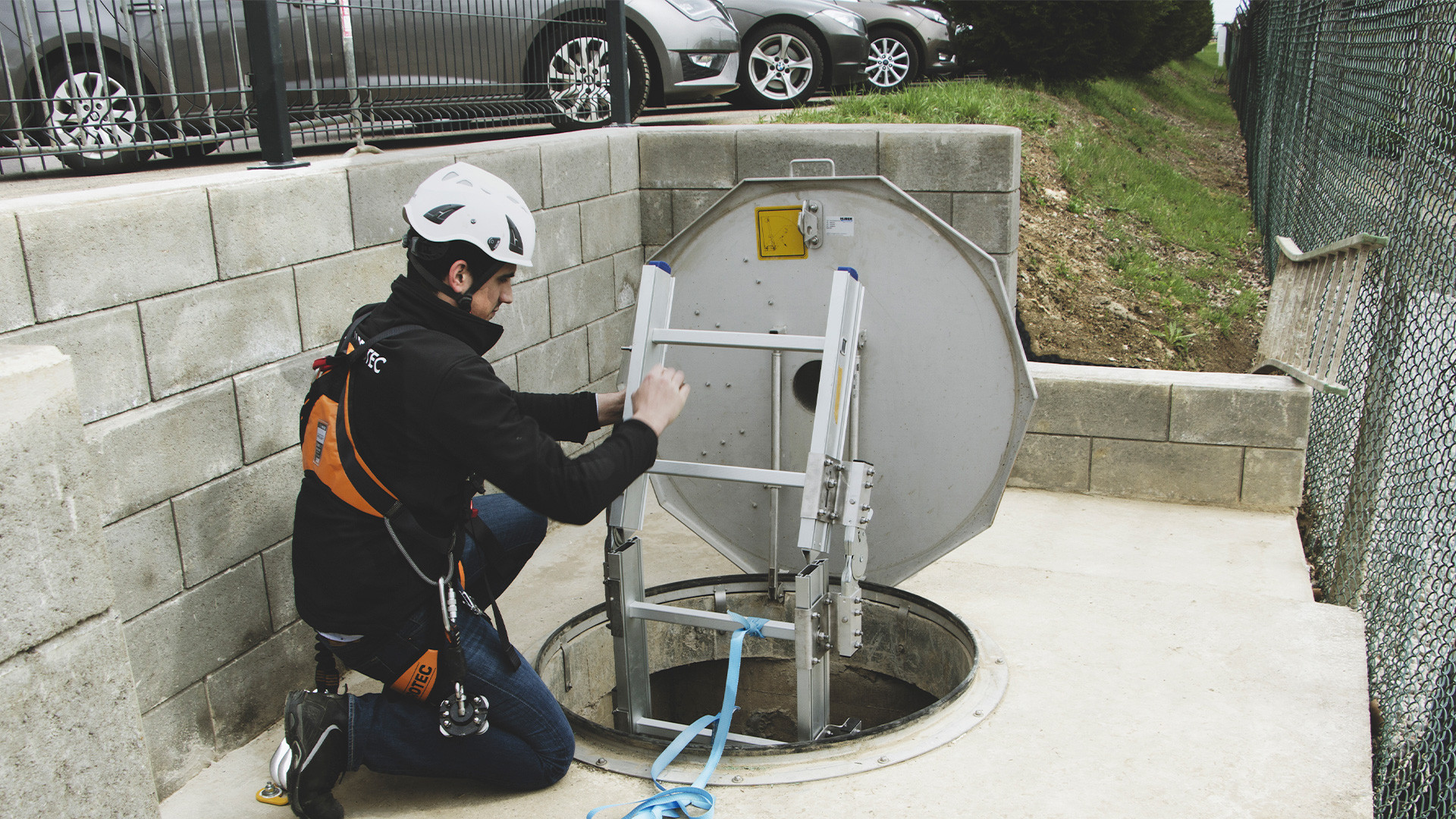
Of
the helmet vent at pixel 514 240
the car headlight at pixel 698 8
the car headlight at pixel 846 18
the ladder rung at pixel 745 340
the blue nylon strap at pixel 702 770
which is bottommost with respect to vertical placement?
the blue nylon strap at pixel 702 770

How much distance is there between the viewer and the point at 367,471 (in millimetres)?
2607

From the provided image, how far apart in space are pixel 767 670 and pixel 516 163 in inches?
85.7

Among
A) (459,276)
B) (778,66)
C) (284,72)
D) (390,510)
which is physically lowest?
(390,510)

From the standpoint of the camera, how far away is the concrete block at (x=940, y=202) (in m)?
4.89

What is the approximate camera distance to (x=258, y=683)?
10.5 feet

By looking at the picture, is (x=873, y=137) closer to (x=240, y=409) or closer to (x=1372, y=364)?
(x=1372, y=364)

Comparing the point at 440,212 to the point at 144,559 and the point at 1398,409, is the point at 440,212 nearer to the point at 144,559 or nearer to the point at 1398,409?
the point at 144,559

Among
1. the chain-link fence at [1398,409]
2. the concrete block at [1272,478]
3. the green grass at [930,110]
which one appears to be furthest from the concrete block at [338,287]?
the green grass at [930,110]

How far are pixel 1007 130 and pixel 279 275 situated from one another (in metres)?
3.07

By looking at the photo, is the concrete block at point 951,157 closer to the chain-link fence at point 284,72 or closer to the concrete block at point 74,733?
the chain-link fence at point 284,72

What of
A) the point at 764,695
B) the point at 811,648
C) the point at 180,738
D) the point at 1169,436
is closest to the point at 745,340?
the point at 811,648

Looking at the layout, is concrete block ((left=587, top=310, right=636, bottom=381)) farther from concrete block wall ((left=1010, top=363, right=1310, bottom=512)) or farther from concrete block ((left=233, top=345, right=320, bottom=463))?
concrete block wall ((left=1010, top=363, right=1310, bottom=512))

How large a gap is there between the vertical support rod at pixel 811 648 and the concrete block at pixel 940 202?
236 centimetres

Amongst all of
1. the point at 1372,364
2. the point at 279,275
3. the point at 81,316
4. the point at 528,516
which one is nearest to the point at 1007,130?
the point at 1372,364
